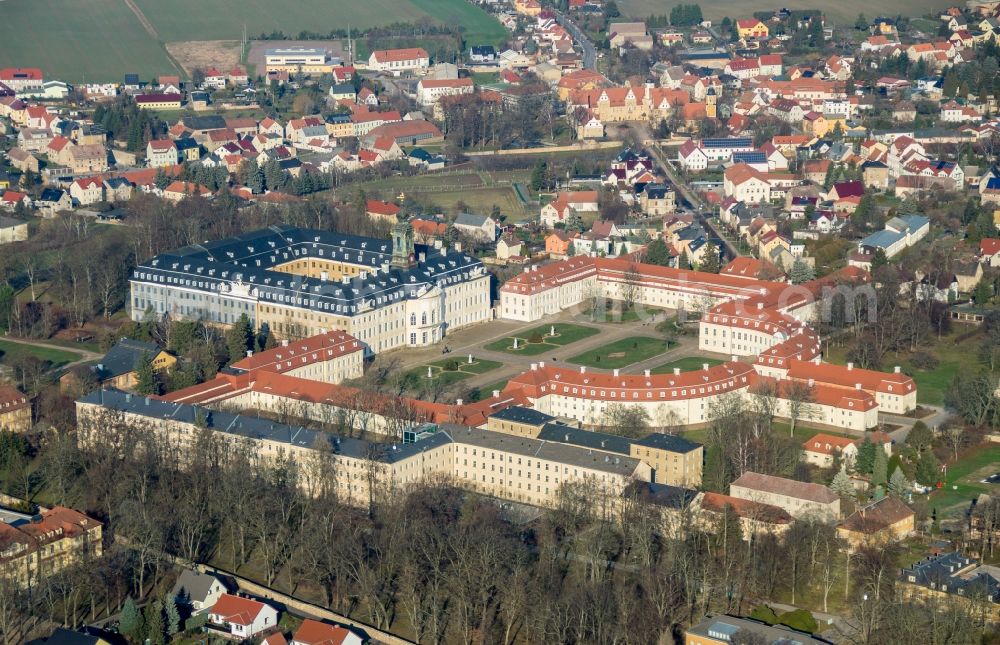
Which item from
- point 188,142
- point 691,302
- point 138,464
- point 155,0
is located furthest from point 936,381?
point 155,0

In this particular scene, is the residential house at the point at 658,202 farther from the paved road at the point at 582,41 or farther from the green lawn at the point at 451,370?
the paved road at the point at 582,41

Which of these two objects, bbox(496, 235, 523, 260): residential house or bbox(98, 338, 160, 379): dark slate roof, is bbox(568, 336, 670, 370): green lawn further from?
bbox(98, 338, 160, 379): dark slate roof

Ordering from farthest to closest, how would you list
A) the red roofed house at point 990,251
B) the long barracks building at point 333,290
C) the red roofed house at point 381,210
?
the red roofed house at point 381,210, the red roofed house at point 990,251, the long barracks building at point 333,290

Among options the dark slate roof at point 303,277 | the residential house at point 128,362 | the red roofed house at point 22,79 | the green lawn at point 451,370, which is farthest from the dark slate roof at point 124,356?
the red roofed house at point 22,79

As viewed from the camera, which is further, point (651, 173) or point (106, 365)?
point (651, 173)

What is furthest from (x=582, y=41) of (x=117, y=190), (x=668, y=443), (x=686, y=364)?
(x=668, y=443)

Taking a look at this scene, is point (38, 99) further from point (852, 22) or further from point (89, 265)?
point (852, 22)
